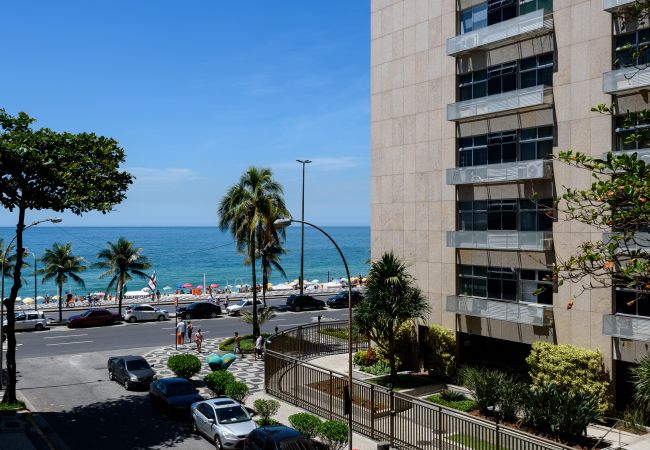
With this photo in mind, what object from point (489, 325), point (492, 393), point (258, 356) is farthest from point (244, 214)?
point (492, 393)

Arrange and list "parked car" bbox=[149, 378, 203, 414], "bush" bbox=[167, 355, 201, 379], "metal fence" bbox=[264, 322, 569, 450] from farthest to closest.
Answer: "bush" bbox=[167, 355, 201, 379] → "parked car" bbox=[149, 378, 203, 414] → "metal fence" bbox=[264, 322, 569, 450]

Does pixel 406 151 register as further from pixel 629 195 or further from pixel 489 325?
pixel 629 195

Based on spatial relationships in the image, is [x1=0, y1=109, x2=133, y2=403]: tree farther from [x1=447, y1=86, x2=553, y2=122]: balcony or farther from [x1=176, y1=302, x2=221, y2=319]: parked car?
[x1=176, y1=302, x2=221, y2=319]: parked car

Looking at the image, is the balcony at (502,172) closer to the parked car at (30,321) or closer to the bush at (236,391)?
the bush at (236,391)

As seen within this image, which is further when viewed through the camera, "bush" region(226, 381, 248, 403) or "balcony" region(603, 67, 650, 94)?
"bush" region(226, 381, 248, 403)

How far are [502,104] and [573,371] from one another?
12.5 metres

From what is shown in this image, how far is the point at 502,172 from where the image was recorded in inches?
1096

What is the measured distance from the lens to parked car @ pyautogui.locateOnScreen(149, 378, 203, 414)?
83.1ft

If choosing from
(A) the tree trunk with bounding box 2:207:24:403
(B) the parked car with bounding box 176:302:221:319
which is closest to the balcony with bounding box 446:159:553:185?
(A) the tree trunk with bounding box 2:207:24:403

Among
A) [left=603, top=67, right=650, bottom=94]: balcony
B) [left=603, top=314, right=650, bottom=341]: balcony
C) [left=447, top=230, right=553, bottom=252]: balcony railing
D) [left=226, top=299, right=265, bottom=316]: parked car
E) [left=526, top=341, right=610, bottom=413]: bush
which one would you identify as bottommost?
[left=226, top=299, right=265, bottom=316]: parked car

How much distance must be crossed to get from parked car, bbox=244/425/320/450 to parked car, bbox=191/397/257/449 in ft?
3.66

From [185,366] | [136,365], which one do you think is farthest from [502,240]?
[136,365]

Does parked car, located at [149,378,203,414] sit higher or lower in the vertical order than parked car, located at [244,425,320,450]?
lower

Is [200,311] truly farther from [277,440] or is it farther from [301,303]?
[277,440]
